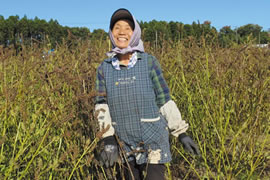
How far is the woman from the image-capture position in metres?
1.67

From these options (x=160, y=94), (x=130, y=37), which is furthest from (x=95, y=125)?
(x=130, y=37)

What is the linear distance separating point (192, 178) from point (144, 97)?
1.26 metres

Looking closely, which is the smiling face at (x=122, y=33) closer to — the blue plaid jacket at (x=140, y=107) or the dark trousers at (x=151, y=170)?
the blue plaid jacket at (x=140, y=107)

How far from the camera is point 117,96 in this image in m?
1.69

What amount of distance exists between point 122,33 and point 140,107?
47 centimetres

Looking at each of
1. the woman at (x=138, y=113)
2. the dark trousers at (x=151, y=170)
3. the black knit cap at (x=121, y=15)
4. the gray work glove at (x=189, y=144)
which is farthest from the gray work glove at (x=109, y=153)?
the black knit cap at (x=121, y=15)

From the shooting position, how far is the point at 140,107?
5.49ft

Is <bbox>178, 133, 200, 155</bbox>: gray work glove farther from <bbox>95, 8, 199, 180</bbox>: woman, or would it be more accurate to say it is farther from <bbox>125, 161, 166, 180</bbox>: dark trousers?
<bbox>125, 161, 166, 180</bbox>: dark trousers

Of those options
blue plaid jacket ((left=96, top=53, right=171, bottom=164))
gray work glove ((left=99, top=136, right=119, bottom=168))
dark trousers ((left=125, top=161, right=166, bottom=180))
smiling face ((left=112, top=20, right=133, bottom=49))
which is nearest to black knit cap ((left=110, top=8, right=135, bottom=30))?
smiling face ((left=112, top=20, right=133, bottom=49))

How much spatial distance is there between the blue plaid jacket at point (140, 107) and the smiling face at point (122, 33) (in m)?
0.14

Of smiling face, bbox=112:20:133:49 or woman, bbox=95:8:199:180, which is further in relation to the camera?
smiling face, bbox=112:20:133:49

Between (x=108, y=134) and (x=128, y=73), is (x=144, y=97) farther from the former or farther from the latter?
(x=108, y=134)

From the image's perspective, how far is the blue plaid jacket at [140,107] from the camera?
5.49 ft

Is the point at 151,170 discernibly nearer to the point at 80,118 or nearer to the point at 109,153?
the point at 109,153
